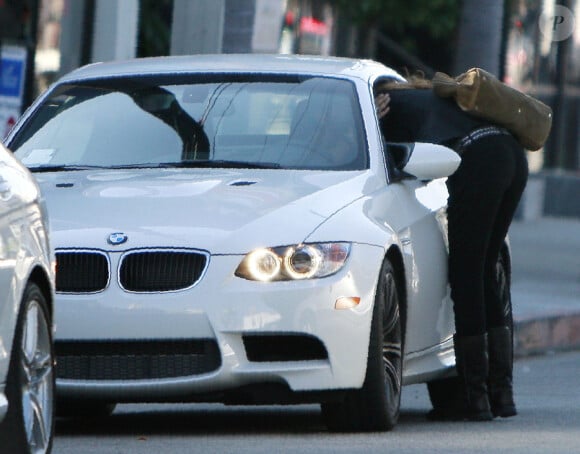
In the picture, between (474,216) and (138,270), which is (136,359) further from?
(474,216)

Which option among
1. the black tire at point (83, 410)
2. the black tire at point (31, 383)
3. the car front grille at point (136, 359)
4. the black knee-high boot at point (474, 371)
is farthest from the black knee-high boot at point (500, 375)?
the black tire at point (31, 383)

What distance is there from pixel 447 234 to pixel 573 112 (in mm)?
27939

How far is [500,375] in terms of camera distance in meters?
8.89

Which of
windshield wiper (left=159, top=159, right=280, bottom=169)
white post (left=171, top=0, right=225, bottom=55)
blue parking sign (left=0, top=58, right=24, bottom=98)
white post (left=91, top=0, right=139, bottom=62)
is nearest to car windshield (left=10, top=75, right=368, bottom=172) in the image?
windshield wiper (left=159, top=159, right=280, bottom=169)

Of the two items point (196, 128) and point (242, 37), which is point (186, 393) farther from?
point (242, 37)

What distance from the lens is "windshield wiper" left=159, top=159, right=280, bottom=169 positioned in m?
8.16

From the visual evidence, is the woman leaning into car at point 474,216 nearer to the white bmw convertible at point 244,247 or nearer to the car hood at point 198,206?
the white bmw convertible at point 244,247

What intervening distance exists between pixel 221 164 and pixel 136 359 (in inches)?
47.3

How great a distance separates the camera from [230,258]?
23.8 feet

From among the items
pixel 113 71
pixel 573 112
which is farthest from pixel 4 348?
pixel 573 112

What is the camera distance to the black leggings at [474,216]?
28.2 feet

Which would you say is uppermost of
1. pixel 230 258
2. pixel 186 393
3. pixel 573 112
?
pixel 230 258

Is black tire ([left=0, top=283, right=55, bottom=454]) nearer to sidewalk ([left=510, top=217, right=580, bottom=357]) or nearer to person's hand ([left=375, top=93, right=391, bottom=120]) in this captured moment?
person's hand ([left=375, top=93, right=391, bottom=120])

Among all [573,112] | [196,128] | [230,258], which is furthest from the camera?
[573,112]
